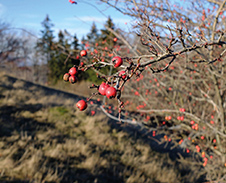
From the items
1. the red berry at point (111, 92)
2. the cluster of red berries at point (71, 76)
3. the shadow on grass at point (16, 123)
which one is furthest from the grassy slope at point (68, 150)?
the red berry at point (111, 92)

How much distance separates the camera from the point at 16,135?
573 cm

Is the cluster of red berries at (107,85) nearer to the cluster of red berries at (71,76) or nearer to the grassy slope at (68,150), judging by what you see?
the cluster of red berries at (71,76)

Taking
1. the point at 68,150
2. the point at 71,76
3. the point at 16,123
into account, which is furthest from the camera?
the point at 16,123

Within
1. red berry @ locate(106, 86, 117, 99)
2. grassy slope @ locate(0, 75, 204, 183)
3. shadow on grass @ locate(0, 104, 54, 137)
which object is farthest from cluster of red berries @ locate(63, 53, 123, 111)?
shadow on grass @ locate(0, 104, 54, 137)

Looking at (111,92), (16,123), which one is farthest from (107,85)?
(16,123)

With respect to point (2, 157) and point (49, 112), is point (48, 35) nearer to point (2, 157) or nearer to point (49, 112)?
point (49, 112)

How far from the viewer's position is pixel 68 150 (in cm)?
580

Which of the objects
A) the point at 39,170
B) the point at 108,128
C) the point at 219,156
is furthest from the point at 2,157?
the point at 219,156

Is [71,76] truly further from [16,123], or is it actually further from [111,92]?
[16,123]

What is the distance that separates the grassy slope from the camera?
4.72 metres

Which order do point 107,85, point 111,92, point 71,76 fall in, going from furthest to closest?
point 71,76
point 107,85
point 111,92

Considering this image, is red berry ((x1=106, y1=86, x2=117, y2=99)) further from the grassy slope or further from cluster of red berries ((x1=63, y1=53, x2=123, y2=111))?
the grassy slope

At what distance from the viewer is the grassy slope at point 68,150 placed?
4.72 m

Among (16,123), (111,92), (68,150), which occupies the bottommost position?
(68,150)
